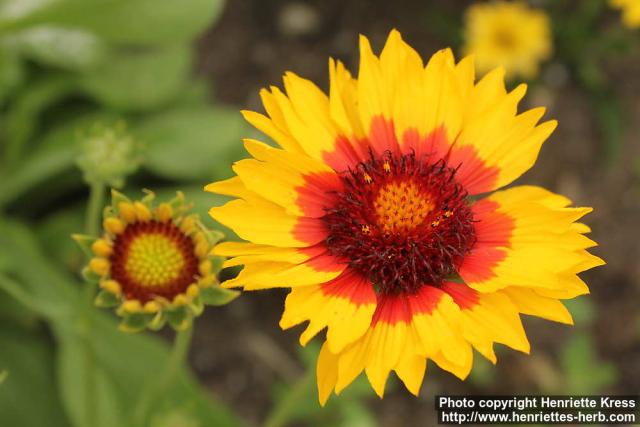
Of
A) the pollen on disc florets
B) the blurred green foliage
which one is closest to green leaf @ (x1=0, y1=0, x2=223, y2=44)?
the blurred green foliage

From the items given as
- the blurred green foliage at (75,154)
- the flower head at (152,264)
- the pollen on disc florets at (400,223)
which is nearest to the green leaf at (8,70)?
the blurred green foliage at (75,154)

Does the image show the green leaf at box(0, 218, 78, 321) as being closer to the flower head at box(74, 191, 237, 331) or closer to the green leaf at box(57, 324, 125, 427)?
the green leaf at box(57, 324, 125, 427)

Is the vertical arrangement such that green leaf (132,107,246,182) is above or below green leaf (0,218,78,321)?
above

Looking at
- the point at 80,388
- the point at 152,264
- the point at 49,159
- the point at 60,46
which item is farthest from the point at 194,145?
the point at 152,264

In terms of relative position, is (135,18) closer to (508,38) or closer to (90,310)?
(90,310)

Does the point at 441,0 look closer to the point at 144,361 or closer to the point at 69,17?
the point at 69,17

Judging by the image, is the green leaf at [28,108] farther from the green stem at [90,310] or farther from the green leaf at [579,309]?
the green leaf at [579,309]

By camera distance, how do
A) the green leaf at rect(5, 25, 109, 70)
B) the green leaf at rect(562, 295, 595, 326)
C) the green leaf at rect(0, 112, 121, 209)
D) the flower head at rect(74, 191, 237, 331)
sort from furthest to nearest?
the green leaf at rect(562, 295, 595, 326)
the green leaf at rect(5, 25, 109, 70)
the green leaf at rect(0, 112, 121, 209)
the flower head at rect(74, 191, 237, 331)
